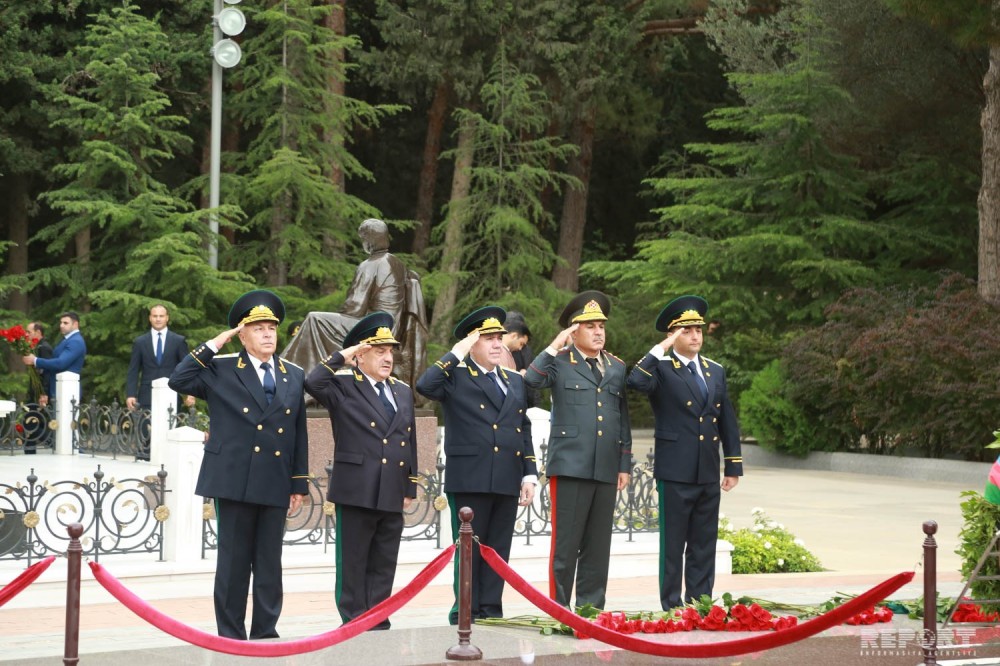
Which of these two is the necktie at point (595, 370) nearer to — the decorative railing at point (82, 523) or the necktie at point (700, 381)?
the necktie at point (700, 381)

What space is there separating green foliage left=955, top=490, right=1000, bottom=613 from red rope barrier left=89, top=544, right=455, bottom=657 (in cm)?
342

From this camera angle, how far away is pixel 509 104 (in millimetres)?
31094

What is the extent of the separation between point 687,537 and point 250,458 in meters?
2.95

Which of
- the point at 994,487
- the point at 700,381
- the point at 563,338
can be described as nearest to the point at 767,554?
the point at 700,381

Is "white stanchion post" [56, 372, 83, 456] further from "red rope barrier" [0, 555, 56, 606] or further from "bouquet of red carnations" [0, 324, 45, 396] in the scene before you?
"red rope barrier" [0, 555, 56, 606]

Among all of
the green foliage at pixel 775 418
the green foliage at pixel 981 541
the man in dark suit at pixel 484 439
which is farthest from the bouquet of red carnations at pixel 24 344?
the green foliage at pixel 981 541

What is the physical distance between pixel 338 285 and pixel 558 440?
20.1 m

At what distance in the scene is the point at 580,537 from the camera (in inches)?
345

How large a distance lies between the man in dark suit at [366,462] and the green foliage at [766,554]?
456 centimetres

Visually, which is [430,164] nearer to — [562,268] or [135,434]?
[562,268]

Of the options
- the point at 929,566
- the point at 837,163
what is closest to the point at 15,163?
the point at 837,163

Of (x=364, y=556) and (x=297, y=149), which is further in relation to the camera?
(x=297, y=149)

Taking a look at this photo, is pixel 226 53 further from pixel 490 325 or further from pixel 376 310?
pixel 490 325

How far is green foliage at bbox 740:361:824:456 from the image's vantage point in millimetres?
23141
